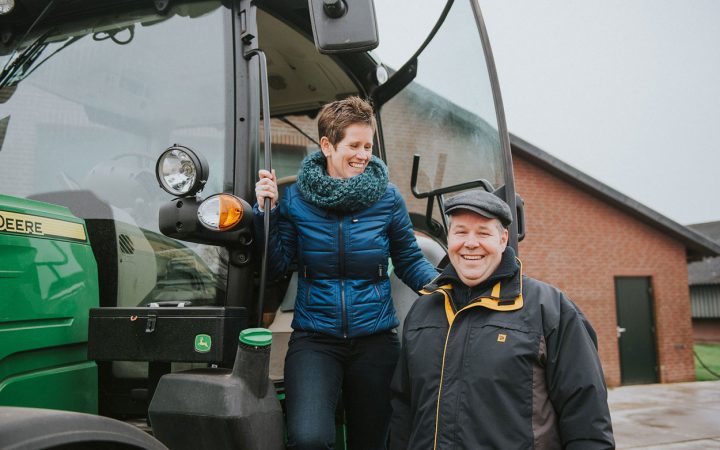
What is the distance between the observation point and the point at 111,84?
2285mm

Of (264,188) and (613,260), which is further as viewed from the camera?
(613,260)

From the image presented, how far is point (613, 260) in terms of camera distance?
15938 mm

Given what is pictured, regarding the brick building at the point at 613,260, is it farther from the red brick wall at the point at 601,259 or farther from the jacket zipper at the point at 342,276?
the jacket zipper at the point at 342,276

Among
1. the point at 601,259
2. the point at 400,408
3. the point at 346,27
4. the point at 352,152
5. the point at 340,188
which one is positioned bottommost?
the point at 400,408

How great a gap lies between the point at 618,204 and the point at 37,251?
1601 centimetres

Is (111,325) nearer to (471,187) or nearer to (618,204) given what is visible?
(471,187)

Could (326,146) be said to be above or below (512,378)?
above

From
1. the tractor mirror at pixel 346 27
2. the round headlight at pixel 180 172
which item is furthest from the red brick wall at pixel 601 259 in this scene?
the round headlight at pixel 180 172

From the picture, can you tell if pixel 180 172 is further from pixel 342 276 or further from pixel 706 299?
pixel 706 299

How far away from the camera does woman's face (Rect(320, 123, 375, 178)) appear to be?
2.31 metres

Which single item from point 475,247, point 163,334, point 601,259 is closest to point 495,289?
point 475,247

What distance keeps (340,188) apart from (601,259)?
14823mm

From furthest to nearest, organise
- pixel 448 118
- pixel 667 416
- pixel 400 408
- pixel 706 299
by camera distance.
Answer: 1. pixel 706 299
2. pixel 667 416
3. pixel 448 118
4. pixel 400 408

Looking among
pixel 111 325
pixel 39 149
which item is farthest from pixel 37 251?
pixel 39 149
